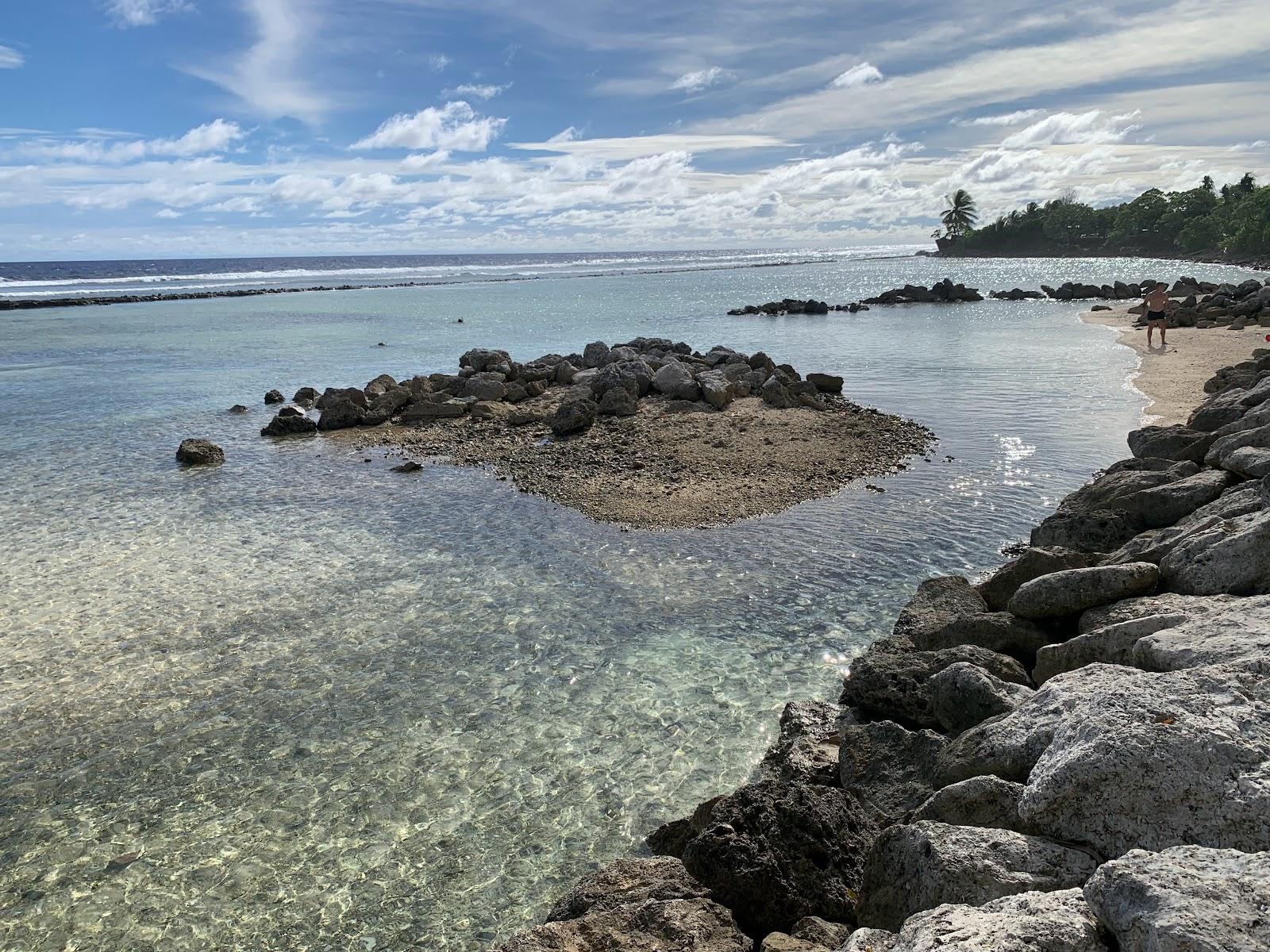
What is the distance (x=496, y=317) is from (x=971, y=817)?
215 feet

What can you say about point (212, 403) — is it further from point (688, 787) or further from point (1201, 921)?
point (1201, 921)

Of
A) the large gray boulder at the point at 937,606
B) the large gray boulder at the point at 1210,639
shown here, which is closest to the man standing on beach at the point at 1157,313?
the large gray boulder at the point at 937,606

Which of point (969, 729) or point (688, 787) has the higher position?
point (969, 729)

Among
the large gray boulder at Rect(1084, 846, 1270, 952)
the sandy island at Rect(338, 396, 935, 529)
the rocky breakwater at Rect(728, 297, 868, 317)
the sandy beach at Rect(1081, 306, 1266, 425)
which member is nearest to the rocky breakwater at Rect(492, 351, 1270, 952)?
the large gray boulder at Rect(1084, 846, 1270, 952)

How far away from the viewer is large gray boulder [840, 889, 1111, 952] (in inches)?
144

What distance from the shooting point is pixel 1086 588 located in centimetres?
835

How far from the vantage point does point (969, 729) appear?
641cm

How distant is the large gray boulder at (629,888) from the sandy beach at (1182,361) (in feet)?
66.7

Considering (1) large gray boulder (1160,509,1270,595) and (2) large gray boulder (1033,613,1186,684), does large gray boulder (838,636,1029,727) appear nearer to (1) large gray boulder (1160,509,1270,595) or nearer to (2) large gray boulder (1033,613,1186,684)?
(2) large gray boulder (1033,613,1186,684)

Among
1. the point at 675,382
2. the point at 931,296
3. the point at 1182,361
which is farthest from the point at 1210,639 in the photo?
the point at 931,296

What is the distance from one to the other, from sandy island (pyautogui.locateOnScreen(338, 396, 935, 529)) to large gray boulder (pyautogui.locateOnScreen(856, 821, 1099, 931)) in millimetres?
10098

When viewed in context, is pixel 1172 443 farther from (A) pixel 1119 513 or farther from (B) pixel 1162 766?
(B) pixel 1162 766

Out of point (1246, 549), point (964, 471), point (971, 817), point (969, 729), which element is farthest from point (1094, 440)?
point (971, 817)

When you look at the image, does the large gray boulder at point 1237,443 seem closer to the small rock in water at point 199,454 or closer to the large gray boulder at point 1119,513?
the large gray boulder at point 1119,513
